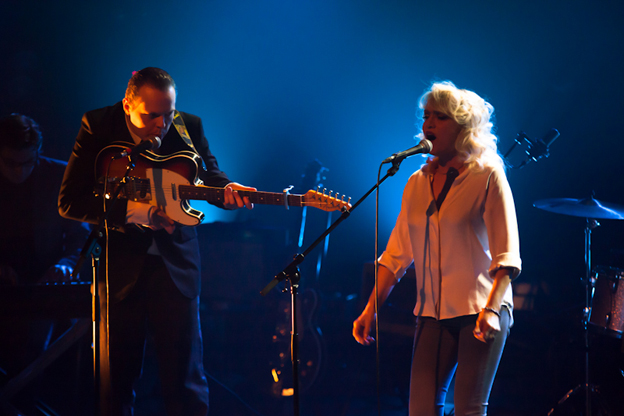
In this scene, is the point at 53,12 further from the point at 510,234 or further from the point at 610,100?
the point at 610,100

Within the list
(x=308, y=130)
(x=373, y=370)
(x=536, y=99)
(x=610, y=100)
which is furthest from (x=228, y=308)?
(x=610, y=100)

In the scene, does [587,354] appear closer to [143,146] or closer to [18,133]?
[143,146]

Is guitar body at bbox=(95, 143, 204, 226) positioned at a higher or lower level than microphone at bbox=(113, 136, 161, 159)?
lower

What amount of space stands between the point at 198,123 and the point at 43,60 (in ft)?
8.97

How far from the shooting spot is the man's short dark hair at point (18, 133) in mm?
3570

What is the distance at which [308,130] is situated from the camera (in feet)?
18.3

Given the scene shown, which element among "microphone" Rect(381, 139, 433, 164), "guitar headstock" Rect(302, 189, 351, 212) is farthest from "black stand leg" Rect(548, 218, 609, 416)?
"guitar headstock" Rect(302, 189, 351, 212)

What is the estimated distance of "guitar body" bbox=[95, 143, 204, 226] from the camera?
2.36 meters

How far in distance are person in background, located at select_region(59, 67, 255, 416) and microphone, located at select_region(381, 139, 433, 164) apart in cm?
81

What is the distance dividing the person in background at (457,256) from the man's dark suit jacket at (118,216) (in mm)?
935

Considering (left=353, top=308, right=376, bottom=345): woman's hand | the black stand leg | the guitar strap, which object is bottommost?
the black stand leg

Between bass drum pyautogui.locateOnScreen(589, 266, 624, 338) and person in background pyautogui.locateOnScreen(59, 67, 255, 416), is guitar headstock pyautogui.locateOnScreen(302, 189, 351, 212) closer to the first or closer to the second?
person in background pyautogui.locateOnScreen(59, 67, 255, 416)

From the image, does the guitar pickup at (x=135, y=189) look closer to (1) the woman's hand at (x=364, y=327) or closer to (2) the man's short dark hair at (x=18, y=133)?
(1) the woman's hand at (x=364, y=327)

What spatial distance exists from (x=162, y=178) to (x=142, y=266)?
1.49 feet
